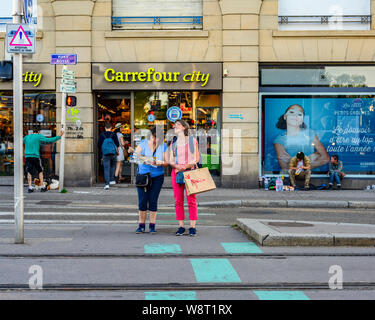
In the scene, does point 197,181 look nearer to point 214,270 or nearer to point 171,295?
point 214,270

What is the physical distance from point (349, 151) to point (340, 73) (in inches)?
101

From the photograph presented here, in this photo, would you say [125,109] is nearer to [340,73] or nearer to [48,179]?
[48,179]

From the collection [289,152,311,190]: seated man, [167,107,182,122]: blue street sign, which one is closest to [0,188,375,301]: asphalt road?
[289,152,311,190]: seated man

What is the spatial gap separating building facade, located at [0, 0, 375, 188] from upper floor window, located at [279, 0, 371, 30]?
4 cm

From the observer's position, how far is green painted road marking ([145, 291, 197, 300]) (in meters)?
5.37

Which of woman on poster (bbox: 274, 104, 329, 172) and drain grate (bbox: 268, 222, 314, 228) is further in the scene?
woman on poster (bbox: 274, 104, 329, 172)

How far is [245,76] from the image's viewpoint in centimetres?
1731

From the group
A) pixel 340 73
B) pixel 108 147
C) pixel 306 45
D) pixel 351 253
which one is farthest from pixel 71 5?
Answer: pixel 351 253

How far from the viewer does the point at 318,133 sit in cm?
1792

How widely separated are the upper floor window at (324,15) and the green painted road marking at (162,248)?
11.6 m

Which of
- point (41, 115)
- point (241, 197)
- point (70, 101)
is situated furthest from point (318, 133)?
point (41, 115)

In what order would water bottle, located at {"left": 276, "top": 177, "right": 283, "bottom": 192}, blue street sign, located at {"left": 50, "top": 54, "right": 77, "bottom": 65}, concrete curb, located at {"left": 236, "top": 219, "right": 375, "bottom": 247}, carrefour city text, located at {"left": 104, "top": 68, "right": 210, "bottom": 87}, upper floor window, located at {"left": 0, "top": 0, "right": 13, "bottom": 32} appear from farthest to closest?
upper floor window, located at {"left": 0, "top": 0, "right": 13, "bottom": 32} < carrefour city text, located at {"left": 104, "top": 68, "right": 210, "bottom": 87} < water bottle, located at {"left": 276, "top": 177, "right": 283, "bottom": 192} < blue street sign, located at {"left": 50, "top": 54, "right": 77, "bottom": 65} < concrete curb, located at {"left": 236, "top": 219, "right": 375, "bottom": 247}

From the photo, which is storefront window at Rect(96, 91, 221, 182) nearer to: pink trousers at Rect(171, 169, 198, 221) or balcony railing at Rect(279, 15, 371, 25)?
balcony railing at Rect(279, 15, 371, 25)

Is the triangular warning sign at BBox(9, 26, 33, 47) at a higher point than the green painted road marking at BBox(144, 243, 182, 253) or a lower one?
higher
